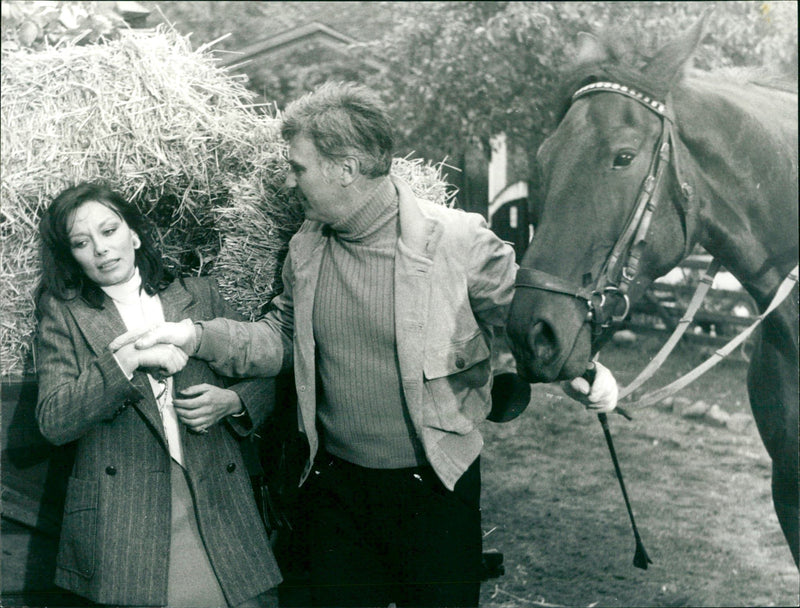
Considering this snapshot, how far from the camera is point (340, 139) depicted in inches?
84.6

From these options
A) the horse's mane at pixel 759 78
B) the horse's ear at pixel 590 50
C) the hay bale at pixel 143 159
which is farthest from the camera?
the horse's mane at pixel 759 78

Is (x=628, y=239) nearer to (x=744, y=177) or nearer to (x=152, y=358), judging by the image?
(x=744, y=177)

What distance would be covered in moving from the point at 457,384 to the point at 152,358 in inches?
34.5

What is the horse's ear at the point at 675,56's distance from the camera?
2.37m

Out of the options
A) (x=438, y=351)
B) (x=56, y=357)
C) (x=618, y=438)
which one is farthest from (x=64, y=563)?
(x=618, y=438)

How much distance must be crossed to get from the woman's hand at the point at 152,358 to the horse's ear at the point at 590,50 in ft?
5.13

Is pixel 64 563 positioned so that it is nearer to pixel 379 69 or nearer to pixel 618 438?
pixel 618 438

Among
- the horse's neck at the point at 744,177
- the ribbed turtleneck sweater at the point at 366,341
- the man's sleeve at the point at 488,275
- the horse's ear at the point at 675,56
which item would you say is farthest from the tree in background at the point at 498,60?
the ribbed turtleneck sweater at the point at 366,341

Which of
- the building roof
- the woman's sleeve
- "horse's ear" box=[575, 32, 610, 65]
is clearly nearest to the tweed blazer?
the woman's sleeve

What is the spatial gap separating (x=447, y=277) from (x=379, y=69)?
743cm

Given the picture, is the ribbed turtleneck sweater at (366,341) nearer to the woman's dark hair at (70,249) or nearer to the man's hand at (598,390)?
the man's hand at (598,390)

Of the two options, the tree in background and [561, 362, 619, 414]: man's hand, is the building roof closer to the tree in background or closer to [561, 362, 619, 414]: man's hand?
the tree in background

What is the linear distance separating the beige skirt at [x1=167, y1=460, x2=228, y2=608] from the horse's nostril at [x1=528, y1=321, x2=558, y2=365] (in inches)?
44.7

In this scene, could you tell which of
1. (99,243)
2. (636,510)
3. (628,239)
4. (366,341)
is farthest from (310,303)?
(636,510)
